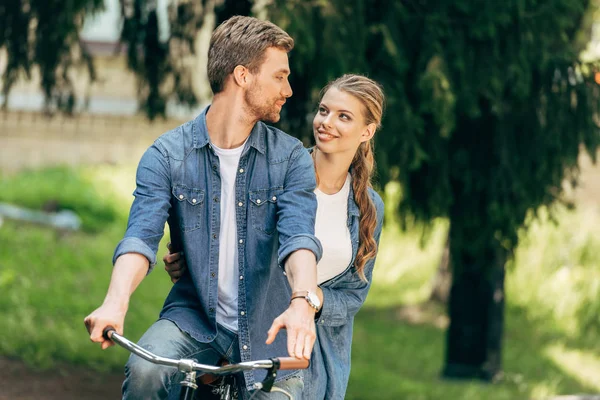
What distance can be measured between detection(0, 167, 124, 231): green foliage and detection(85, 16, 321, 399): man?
11351 mm

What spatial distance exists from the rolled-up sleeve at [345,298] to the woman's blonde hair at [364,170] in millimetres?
39

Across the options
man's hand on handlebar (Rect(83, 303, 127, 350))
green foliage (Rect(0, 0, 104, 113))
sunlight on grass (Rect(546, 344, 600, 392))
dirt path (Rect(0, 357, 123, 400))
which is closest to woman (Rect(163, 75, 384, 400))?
man's hand on handlebar (Rect(83, 303, 127, 350))

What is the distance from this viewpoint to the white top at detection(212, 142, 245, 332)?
3352 mm

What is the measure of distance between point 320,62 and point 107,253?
22.5 ft

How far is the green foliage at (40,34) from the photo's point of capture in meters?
6.70

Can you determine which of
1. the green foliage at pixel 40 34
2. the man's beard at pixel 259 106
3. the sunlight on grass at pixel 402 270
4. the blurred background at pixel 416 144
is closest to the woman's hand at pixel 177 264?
the man's beard at pixel 259 106

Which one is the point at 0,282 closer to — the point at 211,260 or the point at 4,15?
the point at 4,15

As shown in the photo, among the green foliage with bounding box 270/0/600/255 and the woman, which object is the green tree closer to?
the green foliage with bounding box 270/0/600/255

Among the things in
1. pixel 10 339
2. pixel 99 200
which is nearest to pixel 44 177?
pixel 99 200

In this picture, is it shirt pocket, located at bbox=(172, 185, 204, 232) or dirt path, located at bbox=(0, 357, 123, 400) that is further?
dirt path, located at bbox=(0, 357, 123, 400)

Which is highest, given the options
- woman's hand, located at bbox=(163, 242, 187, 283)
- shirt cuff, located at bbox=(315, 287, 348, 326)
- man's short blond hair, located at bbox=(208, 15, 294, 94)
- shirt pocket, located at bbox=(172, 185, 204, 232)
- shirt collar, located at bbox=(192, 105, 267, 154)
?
man's short blond hair, located at bbox=(208, 15, 294, 94)

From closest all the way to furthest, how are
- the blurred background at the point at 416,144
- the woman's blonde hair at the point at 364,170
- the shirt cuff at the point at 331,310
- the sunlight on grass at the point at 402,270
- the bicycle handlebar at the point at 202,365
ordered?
the bicycle handlebar at the point at 202,365, the shirt cuff at the point at 331,310, the woman's blonde hair at the point at 364,170, the blurred background at the point at 416,144, the sunlight on grass at the point at 402,270

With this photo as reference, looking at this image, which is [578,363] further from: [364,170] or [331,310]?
[331,310]

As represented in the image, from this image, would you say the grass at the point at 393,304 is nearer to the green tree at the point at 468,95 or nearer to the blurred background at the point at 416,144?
the blurred background at the point at 416,144
